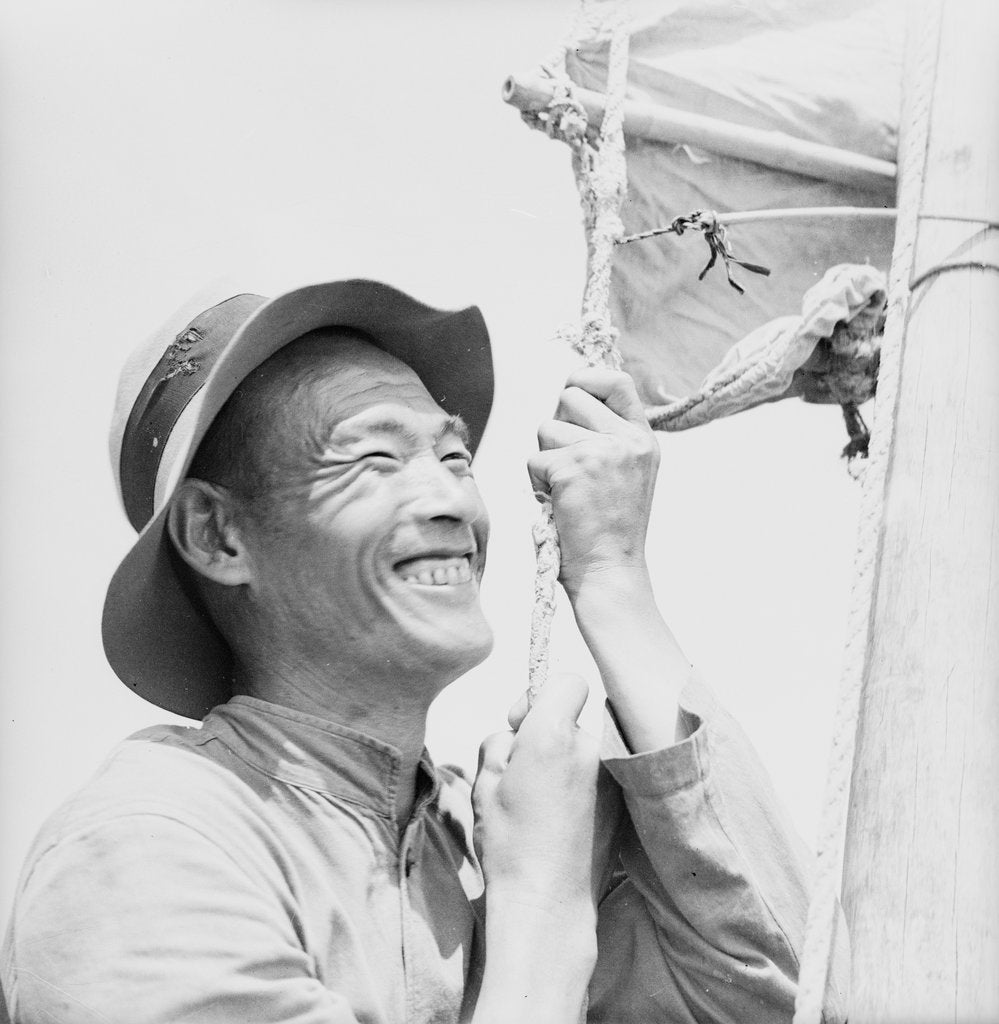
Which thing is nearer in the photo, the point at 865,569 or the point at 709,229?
the point at 865,569

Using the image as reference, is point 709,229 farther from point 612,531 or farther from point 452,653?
point 452,653

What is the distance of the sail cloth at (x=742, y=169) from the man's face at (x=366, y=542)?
3.86ft

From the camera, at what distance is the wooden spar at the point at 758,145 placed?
3527 mm

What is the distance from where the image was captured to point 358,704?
252 centimetres

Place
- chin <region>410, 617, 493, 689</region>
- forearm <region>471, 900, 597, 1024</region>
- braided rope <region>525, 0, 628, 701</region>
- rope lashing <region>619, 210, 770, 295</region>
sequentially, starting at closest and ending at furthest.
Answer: forearm <region>471, 900, 597, 1024</region> < chin <region>410, 617, 493, 689</region> < braided rope <region>525, 0, 628, 701</region> < rope lashing <region>619, 210, 770, 295</region>

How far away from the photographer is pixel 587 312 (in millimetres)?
2848

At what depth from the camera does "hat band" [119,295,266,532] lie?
8.61 ft

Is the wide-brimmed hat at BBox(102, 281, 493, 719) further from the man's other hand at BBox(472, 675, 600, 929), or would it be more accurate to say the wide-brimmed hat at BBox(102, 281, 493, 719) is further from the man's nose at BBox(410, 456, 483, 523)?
the man's other hand at BBox(472, 675, 600, 929)

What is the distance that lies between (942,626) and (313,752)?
1015mm

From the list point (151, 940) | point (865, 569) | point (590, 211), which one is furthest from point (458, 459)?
point (151, 940)

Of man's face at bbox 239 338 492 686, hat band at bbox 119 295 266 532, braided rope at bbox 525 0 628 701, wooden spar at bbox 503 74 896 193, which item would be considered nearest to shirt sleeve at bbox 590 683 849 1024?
braided rope at bbox 525 0 628 701

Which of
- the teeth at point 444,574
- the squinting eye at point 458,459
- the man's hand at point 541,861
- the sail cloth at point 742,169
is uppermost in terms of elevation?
the sail cloth at point 742,169

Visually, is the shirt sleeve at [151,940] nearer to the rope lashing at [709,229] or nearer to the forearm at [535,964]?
the forearm at [535,964]

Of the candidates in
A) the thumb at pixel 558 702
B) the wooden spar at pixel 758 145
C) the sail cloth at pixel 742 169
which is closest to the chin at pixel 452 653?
the thumb at pixel 558 702
